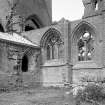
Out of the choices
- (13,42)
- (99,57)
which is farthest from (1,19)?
(99,57)

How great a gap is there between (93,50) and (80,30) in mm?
1903

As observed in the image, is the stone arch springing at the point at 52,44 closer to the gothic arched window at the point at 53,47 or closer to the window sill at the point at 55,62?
the gothic arched window at the point at 53,47

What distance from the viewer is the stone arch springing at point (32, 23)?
22.8 m

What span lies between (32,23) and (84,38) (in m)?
10.7

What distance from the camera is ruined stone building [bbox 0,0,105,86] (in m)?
13.5

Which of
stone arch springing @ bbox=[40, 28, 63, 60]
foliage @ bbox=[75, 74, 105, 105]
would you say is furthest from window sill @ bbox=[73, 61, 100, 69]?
foliage @ bbox=[75, 74, 105, 105]

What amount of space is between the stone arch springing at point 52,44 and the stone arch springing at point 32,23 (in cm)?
676

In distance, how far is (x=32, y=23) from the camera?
935 inches

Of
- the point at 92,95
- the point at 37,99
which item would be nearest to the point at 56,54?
the point at 37,99

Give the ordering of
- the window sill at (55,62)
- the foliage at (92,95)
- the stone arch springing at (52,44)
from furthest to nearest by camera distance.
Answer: the stone arch springing at (52,44), the window sill at (55,62), the foliage at (92,95)

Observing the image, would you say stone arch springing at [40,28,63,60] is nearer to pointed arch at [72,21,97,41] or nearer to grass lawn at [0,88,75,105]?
pointed arch at [72,21,97,41]

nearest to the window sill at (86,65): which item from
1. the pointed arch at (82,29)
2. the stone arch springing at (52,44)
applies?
the stone arch springing at (52,44)

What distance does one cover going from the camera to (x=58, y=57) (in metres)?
15.6

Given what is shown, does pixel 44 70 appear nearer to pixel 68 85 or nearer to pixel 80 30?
pixel 68 85
